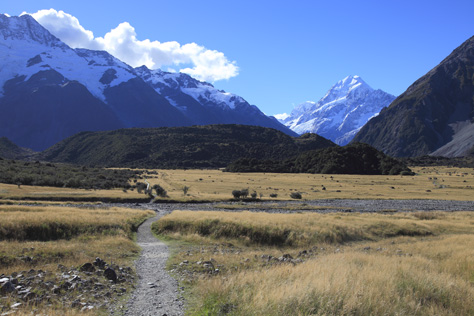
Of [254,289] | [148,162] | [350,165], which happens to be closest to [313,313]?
[254,289]

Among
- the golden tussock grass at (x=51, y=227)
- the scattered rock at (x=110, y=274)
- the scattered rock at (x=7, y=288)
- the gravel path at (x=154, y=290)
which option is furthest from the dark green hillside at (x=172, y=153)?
the scattered rock at (x=7, y=288)

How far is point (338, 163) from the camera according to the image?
124938mm

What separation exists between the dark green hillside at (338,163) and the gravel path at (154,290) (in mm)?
112944

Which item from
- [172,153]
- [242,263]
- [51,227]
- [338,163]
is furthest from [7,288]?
[172,153]

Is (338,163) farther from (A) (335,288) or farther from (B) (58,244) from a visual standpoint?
(A) (335,288)

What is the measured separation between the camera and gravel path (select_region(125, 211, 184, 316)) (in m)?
8.84

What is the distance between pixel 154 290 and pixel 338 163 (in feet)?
398

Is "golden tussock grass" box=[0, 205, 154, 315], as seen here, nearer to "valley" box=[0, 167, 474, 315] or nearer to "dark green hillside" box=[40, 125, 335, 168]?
"valley" box=[0, 167, 474, 315]

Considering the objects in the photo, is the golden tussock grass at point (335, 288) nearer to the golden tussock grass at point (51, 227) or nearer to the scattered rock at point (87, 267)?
the scattered rock at point (87, 267)

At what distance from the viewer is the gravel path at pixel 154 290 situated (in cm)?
884

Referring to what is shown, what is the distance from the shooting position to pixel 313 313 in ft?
24.5

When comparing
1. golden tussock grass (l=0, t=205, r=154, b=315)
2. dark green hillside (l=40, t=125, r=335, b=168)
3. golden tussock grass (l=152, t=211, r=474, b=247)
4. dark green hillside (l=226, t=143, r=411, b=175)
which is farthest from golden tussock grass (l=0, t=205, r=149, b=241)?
dark green hillside (l=40, t=125, r=335, b=168)

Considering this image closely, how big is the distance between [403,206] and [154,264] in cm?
4618

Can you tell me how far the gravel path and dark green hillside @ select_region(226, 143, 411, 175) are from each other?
371 ft
